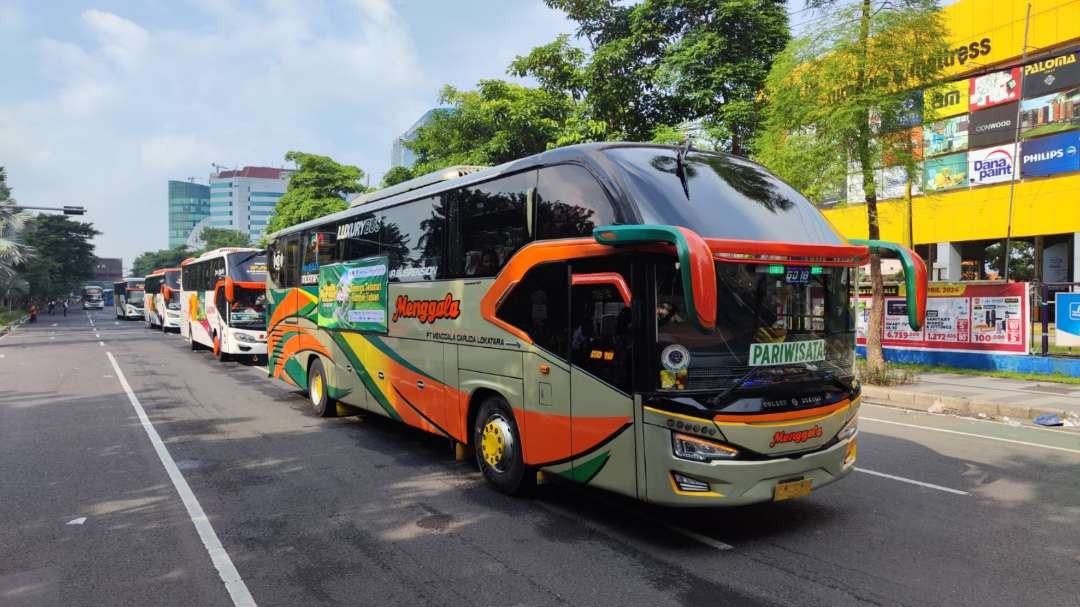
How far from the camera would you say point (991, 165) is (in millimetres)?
29391

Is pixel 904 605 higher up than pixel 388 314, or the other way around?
pixel 388 314

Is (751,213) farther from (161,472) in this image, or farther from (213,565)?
(161,472)

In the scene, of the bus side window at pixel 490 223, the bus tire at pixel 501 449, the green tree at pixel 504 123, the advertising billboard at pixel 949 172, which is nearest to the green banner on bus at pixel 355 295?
the bus side window at pixel 490 223

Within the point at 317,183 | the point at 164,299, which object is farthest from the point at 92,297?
the point at 317,183

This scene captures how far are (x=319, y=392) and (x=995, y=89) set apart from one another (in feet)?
101

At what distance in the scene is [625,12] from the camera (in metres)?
20.1

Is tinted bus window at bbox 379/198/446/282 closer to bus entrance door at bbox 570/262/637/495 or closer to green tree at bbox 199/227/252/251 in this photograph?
bus entrance door at bbox 570/262/637/495

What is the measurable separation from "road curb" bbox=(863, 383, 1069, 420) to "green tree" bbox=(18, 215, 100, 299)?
64.5 metres

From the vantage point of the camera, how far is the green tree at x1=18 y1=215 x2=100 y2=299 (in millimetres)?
61062

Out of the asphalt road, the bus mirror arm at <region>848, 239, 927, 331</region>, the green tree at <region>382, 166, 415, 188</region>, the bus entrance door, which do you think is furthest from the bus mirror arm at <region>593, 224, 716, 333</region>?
the green tree at <region>382, 166, 415, 188</region>

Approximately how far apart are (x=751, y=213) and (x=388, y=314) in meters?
4.98

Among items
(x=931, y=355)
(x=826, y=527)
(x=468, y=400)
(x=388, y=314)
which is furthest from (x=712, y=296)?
(x=931, y=355)

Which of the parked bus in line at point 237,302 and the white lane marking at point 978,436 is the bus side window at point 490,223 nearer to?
the white lane marking at point 978,436

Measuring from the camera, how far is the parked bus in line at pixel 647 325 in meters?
4.93
